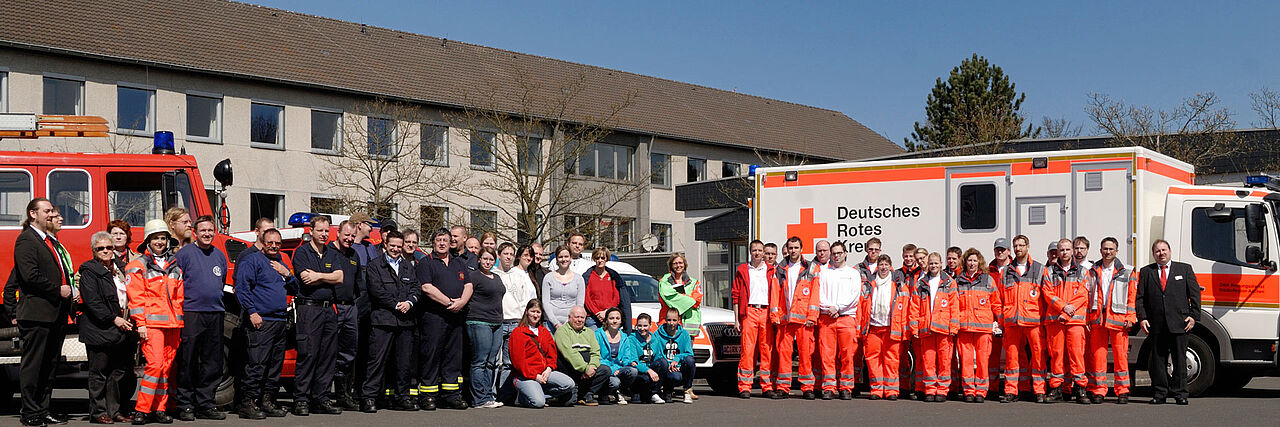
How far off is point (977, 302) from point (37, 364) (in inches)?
343

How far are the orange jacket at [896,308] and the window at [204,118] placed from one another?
23.7 meters

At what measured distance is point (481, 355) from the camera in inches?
485

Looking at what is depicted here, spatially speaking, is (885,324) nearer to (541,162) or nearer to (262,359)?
(262,359)

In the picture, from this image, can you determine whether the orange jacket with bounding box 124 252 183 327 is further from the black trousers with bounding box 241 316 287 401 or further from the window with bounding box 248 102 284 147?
the window with bounding box 248 102 284 147

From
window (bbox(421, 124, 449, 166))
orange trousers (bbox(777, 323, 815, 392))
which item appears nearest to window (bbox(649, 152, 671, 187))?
window (bbox(421, 124, 449, 166))

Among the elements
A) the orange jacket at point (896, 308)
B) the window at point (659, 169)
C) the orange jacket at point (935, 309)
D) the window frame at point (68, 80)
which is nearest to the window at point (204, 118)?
the window frame at point (68, 80)

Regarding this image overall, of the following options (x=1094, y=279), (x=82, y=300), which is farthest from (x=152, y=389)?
(x=1094, y=279)

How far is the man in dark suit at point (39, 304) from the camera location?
1006 cm

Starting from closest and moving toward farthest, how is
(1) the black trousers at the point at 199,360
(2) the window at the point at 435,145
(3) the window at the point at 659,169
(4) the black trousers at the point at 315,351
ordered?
(1) the black trousers at the point at 199,360 < (4) the black trousers at the point at 315,351 < (2) the window at the point at 435,145 < (3) the window at the point at 659,169

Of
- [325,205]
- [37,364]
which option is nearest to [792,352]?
[37,364]

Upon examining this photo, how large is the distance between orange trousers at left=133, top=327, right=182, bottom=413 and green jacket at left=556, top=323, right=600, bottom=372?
3.71 meters

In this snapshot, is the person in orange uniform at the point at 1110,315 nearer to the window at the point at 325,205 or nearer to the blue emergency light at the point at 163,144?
the blue emergency light at the point at 163,144

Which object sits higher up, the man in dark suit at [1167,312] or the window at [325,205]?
the window at [325,205]

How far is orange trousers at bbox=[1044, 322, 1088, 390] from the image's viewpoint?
41.6 feet
